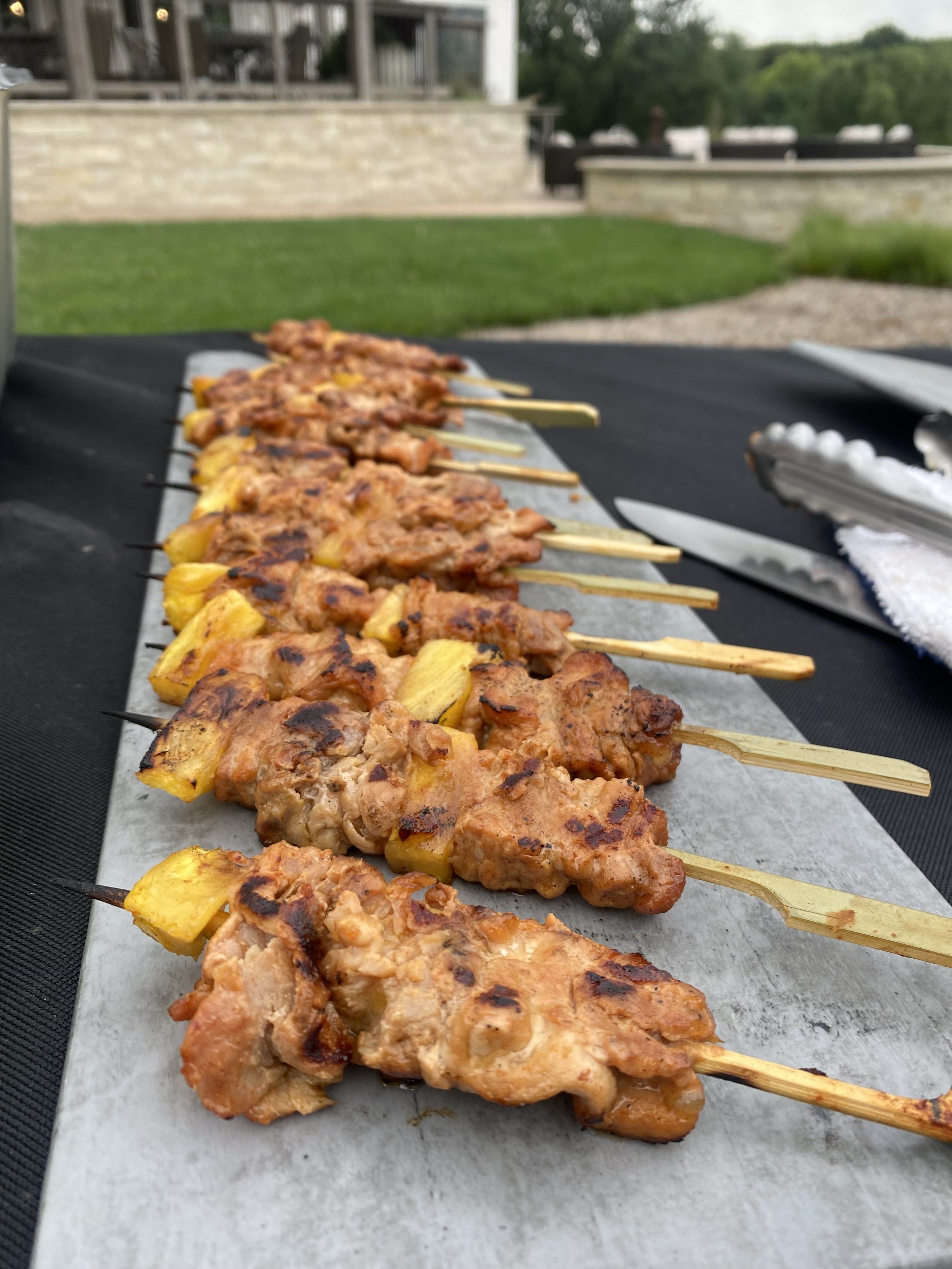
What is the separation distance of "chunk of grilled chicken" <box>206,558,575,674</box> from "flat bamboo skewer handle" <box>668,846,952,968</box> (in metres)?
0.78

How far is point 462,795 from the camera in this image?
1.57 m

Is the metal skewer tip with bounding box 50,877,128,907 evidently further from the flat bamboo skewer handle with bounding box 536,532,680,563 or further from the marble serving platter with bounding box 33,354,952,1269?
the flat bamboo skewer handle with bounding box 536,532,680,563

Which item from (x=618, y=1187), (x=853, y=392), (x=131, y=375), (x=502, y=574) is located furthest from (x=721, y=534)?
(x=131, y=375)

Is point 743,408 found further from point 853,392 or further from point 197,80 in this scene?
point 197,80

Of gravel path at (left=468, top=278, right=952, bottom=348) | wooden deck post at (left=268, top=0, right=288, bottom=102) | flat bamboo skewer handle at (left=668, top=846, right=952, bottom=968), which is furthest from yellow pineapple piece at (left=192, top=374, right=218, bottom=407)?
wooden deck post at (left=268, top=0, right=288, bottom=102)

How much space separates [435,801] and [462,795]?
0.17ft

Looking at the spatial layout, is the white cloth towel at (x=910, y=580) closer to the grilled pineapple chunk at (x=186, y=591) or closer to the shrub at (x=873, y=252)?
the grilled pineapple chunk at (x=186, y=591)

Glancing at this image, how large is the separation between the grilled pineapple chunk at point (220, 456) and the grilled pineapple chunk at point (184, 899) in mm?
1794

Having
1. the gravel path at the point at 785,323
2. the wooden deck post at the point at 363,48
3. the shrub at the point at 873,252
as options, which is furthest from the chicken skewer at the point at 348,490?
the wooden deck post at the point at 363,48

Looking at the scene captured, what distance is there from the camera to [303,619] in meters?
2.16

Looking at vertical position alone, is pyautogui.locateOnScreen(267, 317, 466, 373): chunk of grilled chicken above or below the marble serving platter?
above

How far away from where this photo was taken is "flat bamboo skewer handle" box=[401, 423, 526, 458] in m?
3.43

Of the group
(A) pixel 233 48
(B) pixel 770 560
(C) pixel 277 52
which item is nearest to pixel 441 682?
(B) pixel 770 560

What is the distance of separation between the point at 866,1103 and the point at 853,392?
4398 millimetres
